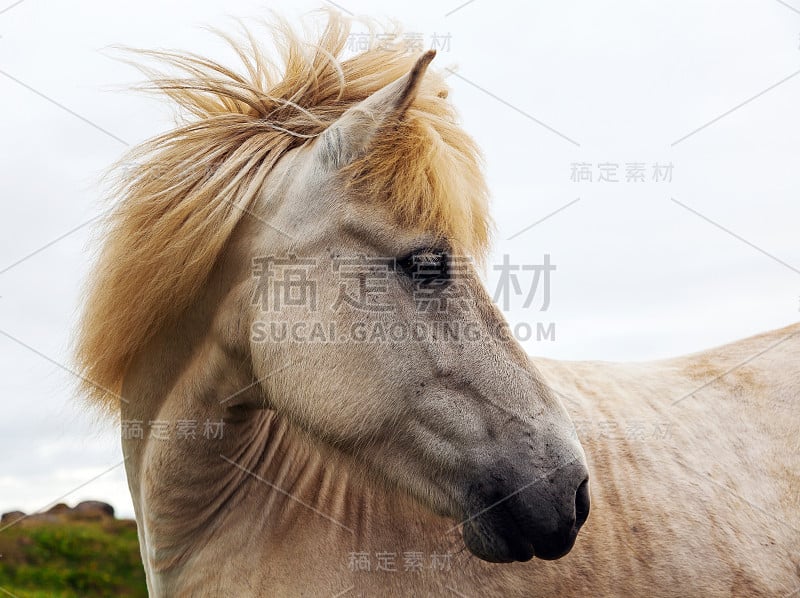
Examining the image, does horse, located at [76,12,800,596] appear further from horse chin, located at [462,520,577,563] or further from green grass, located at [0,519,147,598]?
green grass, located at [0,519,147,598]

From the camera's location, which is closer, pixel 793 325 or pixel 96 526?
pixel 793 325

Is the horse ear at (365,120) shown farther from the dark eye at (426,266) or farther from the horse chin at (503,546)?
the horse chin at (503,546)

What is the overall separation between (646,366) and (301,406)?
2.54 m

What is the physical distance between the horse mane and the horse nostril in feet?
3.54

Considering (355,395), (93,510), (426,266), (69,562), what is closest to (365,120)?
(426,266)

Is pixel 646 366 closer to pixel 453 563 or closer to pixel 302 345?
pixel 453 563

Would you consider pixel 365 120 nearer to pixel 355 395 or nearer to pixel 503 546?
pixel 355 395

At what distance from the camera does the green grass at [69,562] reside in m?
8.34

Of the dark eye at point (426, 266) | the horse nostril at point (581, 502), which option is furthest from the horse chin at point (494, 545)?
the dark eye at point (426, 266)

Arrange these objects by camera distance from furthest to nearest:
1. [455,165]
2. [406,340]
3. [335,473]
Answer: [335,473]
[455,165]
[406,340]

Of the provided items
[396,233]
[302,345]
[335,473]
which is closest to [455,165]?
[396,233]

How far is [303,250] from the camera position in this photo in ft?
9.84

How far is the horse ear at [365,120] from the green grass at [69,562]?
714 cm

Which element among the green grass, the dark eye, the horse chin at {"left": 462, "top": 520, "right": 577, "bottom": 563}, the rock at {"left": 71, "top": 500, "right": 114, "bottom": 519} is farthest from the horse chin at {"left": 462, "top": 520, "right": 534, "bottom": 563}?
the rock at {"left": 71, "top": 500, "right": 114, "bottom": 519}
